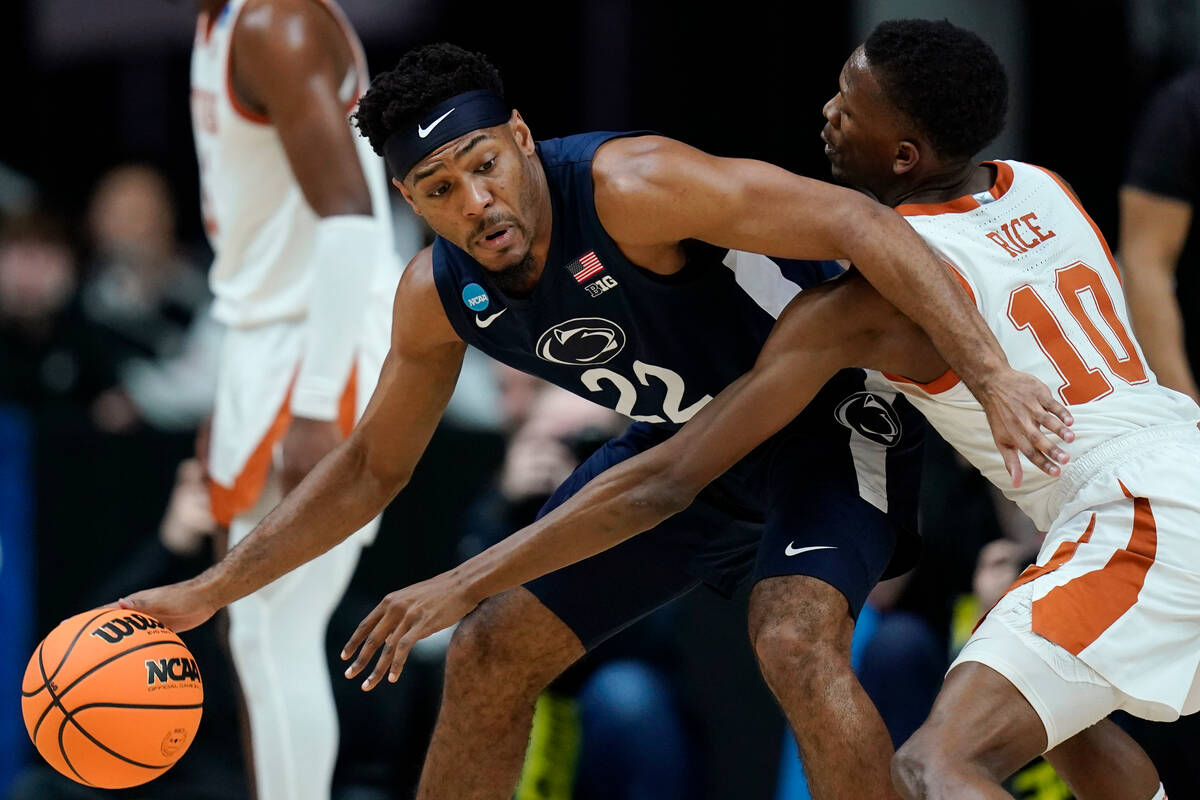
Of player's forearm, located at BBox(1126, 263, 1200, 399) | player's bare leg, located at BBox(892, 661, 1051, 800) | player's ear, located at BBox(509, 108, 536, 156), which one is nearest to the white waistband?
player's bare leg, located at BBox(892, 661, 1051, 800)

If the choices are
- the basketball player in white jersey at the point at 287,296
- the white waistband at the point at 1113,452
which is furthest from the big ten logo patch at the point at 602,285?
the basketball player in white jersey at the point at 287,296

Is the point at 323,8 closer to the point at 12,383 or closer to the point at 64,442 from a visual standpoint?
the point at 64,442

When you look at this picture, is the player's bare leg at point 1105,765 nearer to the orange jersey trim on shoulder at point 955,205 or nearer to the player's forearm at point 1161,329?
the orange jersey trim on shoulder at point 955,205

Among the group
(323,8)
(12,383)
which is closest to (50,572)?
(12,383)

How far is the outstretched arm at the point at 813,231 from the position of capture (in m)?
3.46

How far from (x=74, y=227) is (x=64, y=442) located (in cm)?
198

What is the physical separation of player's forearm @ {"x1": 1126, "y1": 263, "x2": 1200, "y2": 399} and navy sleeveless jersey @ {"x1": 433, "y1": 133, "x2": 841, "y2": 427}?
1517mm

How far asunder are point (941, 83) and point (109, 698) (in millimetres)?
2355

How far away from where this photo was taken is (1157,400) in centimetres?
371

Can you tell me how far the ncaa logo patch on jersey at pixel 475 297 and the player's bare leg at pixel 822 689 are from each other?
95 cm

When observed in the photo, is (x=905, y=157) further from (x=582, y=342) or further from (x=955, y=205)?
(x=582, y=342)

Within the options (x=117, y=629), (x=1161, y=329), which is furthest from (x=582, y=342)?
(x=1161, y=329)

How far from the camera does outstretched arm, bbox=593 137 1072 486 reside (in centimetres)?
346

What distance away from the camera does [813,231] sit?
365 cm
